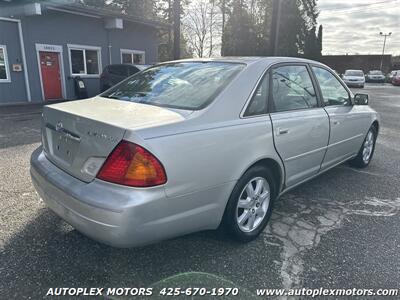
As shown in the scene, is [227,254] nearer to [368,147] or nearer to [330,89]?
[330,89]

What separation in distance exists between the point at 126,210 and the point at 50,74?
12.8 meters

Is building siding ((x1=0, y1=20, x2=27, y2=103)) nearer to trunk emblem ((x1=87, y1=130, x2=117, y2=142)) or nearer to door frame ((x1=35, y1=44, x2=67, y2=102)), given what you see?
door frame ((x1=35, y1=44, x2=67, y2=102))

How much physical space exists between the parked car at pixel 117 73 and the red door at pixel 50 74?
9.07 feet

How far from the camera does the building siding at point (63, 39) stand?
11766mm

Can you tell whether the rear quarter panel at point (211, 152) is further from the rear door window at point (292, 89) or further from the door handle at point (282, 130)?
the rear door window at point (292, 89)

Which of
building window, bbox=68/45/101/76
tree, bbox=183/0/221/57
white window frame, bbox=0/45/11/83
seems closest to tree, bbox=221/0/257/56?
tree, bbox=183/0/221/57

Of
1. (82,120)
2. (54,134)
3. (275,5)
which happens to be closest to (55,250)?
(54,134)

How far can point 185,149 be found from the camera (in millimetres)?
2230

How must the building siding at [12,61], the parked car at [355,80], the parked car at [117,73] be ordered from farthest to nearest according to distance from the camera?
the parked car at [355,80]
the building siding at [12,61]
the parked car at [117,73]

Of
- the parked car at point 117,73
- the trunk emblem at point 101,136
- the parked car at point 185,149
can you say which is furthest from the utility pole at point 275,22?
the trunk emblem at point 101,136

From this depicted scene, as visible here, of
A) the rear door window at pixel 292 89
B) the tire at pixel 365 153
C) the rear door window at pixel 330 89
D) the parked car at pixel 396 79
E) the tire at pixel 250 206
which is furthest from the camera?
the parked car at pixel 396 79

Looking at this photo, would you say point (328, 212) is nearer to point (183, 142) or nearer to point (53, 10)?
point (183, 142)

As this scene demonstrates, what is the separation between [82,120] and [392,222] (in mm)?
3226

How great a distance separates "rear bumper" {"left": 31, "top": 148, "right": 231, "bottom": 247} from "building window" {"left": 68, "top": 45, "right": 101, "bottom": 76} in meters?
12.6
